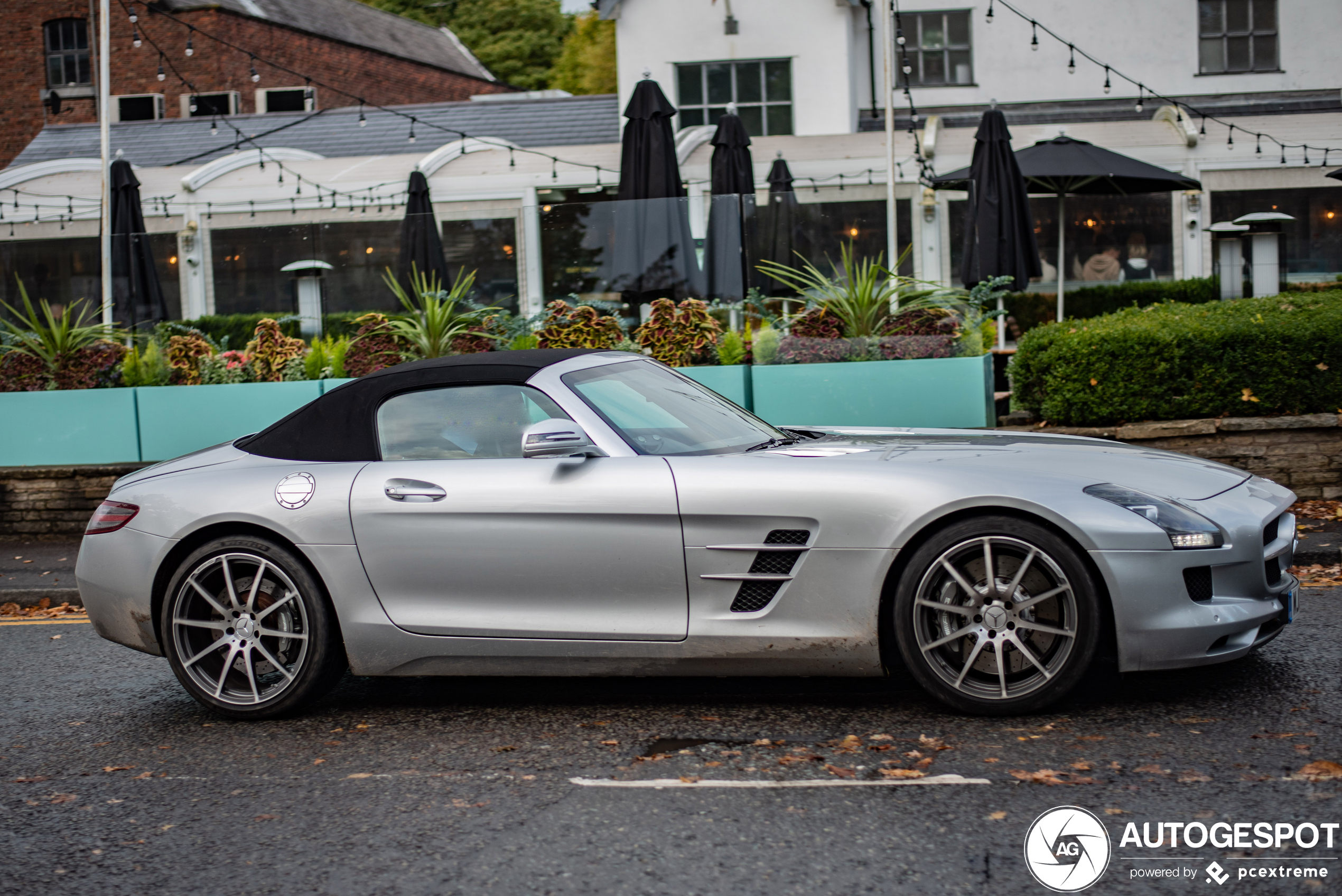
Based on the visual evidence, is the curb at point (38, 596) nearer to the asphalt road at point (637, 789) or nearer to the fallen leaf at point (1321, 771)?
the asphalt road at point (637, 789)

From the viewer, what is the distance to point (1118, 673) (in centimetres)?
500

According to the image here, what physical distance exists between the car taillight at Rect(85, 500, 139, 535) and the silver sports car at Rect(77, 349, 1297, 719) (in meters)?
0.02

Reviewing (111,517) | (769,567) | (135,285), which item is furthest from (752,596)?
(135,285)

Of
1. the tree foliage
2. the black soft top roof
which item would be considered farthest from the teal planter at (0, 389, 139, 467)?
the tree foliage

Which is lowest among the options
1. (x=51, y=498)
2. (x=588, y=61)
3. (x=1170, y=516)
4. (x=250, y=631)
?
(x=250, y=631)

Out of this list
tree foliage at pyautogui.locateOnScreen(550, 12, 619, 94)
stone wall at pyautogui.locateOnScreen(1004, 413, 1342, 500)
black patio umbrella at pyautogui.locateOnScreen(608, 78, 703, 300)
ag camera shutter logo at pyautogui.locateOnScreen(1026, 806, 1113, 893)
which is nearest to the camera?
ag camera shutter logo at pyautogui.locateOnScreen(1026, 806, 1113, 893)

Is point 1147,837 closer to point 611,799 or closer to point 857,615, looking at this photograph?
point 857,615

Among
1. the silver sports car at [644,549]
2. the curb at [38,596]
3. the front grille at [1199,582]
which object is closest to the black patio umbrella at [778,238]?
the silver sports car at [644,549]

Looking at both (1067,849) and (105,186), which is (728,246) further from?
(1067,849)

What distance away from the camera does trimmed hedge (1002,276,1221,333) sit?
19.7 meters

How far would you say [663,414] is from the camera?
5082mm

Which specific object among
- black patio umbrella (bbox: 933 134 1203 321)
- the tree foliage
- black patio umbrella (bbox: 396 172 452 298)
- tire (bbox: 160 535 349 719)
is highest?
the tree foliage

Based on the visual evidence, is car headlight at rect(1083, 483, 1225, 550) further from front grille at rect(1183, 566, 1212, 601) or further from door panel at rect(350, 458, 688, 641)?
door panel at rect(350, 458, 688, 641)

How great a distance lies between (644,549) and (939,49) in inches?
939
